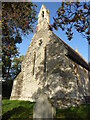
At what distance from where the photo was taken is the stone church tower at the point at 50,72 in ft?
34.9

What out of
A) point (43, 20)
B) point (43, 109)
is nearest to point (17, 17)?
point (43, 20)

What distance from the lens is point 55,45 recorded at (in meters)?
13.5

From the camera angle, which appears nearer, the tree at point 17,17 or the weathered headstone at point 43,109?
the weathered headstone at point 43,109

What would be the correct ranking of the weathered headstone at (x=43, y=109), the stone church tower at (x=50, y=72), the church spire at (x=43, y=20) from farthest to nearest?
the church spire at (x=43, y=20), the stone church tower at (x=50, y=72), the weathered headstone at (x=43, y=109)

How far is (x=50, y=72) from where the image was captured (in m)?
12.6

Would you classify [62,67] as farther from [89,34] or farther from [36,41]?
[36,41]

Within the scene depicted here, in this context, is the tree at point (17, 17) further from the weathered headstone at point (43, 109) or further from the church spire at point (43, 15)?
the weathered headstone at point (43, 109)

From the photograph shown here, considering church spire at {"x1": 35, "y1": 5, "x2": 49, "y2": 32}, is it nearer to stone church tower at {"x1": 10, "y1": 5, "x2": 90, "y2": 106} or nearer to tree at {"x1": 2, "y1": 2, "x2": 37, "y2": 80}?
stone church tower at {"x1": 10, "y1": 5, "x2": 90, "y2": 106}

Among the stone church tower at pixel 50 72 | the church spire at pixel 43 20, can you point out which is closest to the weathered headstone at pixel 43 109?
the stone church tower at pixel 50 72

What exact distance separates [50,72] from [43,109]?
7812 mm

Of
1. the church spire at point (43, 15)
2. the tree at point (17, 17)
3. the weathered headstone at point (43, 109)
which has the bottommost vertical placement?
the weathered headstone at point (43, 109)

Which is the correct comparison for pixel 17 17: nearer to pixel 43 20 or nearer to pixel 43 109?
pixel 43 20

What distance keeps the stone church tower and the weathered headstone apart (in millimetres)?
5520

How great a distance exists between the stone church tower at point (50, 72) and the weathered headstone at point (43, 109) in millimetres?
5520
